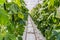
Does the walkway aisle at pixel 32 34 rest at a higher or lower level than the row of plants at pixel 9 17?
higher

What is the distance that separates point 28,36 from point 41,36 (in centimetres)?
30

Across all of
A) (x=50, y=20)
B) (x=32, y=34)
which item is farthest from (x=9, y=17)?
(x=32, y=34)

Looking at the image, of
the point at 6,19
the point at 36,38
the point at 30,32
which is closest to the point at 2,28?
the point at 6,19

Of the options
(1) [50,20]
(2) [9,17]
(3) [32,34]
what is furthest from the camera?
(3) [32,34]

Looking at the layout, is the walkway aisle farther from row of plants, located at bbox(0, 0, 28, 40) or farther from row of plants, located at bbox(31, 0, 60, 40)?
row of plants, located at bbox(0, 0, 28, 40)

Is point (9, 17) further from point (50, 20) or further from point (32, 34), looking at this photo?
point (32, 34)

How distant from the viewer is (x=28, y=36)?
13.6 ft

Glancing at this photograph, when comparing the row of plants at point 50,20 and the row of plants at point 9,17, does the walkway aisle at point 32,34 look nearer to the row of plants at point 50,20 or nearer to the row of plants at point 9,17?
the row of plants at point 50,20

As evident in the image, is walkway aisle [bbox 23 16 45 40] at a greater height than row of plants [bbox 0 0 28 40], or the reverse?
walkway aisle [bbox 23 16 45 40]

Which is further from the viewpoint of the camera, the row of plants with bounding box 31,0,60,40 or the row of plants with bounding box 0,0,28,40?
the row of plants with bounding box 31,0,60,40

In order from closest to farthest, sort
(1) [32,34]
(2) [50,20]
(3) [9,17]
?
1. (3) [9,17]
2. (2) [50,20]
3. (1) [32,34]

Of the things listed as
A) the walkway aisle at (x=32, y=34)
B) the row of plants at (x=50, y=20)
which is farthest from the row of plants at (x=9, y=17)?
the walkway aisle at (x=32, y=34)

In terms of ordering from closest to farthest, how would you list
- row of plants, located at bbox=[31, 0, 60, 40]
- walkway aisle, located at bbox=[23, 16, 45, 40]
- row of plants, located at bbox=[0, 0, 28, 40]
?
row of plants, located at bbox=[0, 0, 28, 40] < row of plants, located at bbox=[31, 0, 60, 40] < walkway aisle, located at bbox=[23, 16, 45, 40]

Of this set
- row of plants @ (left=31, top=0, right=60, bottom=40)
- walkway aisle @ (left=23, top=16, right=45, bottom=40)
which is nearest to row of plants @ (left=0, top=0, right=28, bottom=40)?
row of plants @ (left=31, top=0, right=60, bottom=40)
